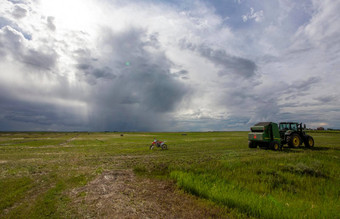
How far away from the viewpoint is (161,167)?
13.6 meters

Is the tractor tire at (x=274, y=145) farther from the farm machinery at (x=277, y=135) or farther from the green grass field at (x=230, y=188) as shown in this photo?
the green grass field at (x=230, y=188)

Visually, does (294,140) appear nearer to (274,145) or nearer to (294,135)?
(294,135)

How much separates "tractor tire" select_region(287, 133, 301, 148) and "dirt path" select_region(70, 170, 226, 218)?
73.4 feet

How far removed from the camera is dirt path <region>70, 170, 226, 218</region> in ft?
21.3

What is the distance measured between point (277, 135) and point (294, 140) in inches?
140

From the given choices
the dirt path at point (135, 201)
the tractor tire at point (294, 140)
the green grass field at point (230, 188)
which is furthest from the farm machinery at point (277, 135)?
the dirt path at point (135, 201)

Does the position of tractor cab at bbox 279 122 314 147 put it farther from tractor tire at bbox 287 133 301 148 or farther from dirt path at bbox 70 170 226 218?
dirt path at bbox 70 170 226 218

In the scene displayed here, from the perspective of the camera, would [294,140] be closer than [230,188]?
No

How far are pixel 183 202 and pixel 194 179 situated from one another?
2515 millimetres

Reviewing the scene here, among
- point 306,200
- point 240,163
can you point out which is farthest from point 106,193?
point 240,163

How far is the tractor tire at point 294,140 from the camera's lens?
81.2 ft

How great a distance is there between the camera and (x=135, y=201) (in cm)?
749

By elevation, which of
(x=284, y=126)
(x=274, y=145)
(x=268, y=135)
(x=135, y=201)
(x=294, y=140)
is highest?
(x=284, y=126)

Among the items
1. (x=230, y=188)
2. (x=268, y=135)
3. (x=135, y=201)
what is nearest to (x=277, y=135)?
(x=268, y=135)
